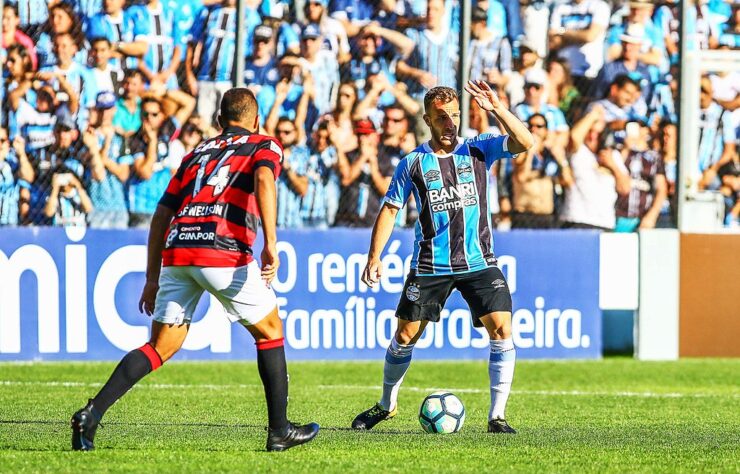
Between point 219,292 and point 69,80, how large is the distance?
7104 millimetres

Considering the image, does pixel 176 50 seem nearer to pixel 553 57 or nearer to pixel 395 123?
pixel 395 123

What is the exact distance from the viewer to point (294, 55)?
1335 centimetres

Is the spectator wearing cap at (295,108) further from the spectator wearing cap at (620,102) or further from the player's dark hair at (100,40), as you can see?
the spectator wearing cap at (620,102)

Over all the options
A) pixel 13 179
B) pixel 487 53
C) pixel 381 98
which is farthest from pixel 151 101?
pixel 487 53

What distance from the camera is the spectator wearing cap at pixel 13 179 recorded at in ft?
40.2

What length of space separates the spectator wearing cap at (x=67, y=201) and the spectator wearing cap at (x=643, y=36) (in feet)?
19.3

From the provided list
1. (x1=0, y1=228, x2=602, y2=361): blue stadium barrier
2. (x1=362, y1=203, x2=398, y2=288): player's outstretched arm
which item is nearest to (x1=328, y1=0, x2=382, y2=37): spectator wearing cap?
(x1=0, y1=228, x2=602, y2=361): blue stadium barrier

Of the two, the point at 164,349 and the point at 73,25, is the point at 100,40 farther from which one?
the point at 164,349

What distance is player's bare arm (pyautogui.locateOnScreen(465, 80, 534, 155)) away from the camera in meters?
7.07

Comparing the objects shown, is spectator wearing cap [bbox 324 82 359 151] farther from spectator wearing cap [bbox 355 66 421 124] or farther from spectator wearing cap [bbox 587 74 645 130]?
spectator wearing cap [bbox 587 74 645 130]

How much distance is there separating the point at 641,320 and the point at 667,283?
0.49m

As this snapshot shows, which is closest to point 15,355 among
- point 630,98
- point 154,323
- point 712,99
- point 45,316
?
point 45,316

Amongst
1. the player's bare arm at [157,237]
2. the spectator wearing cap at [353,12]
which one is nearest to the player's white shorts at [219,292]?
the player's bare arm at [157,237]

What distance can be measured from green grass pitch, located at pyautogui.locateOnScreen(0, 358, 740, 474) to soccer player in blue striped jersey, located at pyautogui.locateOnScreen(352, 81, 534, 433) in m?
0.60
